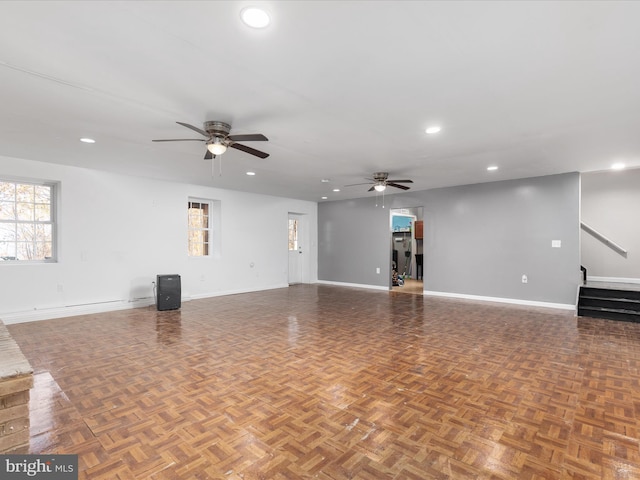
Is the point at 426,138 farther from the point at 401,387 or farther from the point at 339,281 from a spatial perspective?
the point at 339,281

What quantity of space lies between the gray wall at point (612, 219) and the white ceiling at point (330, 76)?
3650 millimetres

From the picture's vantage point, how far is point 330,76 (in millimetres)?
2441

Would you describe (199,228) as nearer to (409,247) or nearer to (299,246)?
(299,246)

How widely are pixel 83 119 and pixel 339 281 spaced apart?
7359 millimetres

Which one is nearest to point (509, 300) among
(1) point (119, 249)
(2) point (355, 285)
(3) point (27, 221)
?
(2) point (355, 285)

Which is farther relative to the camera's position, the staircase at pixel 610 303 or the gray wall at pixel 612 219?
the gray wall at pixel 612 219

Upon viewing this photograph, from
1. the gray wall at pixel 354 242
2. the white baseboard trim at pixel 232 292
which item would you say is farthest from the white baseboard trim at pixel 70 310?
the gray wall at pixel 354 242

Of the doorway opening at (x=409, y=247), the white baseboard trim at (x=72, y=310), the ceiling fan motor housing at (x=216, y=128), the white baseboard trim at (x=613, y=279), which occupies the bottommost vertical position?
the white baseboard trim at (x=72, y=310)

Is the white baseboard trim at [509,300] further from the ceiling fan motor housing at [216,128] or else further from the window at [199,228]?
the ceiling fan motor housing at [216,128]

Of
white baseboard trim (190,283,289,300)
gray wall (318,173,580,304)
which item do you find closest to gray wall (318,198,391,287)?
gray wall (318,173,580,304)

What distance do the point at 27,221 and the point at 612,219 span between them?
1172cm

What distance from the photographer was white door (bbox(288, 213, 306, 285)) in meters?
9.70

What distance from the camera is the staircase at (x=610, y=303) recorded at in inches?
205

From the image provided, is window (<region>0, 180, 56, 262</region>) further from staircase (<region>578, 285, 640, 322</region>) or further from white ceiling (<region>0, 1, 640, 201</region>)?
staircase (<region>578, 285, 640, 322</region>)
